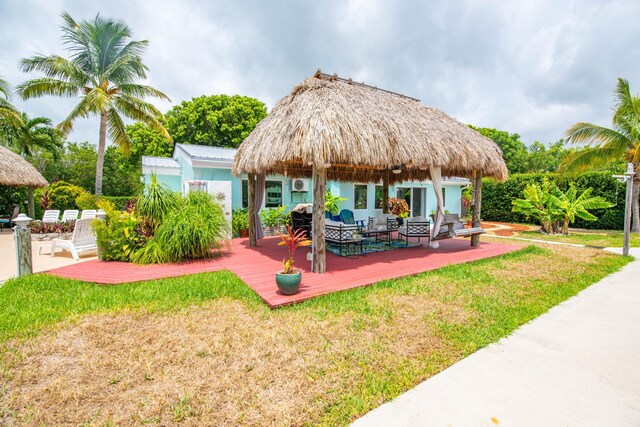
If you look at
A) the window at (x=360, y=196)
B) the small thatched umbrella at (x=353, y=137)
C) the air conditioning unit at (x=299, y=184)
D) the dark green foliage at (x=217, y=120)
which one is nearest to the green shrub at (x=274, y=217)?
the air conditioning unit at (x=299, y=184)

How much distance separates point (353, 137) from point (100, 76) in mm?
15303

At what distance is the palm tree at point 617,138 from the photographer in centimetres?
1215

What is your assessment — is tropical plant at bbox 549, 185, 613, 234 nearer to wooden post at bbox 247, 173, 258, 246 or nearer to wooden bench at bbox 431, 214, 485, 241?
wooden bench at bbox 431, 214, 485, 241

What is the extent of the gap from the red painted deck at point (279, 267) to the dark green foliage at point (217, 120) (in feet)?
63.9

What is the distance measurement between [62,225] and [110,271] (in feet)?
32.9

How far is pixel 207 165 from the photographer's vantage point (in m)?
12.1

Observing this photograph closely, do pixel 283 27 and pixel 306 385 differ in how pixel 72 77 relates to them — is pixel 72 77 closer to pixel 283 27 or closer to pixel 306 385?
pixel 283 27

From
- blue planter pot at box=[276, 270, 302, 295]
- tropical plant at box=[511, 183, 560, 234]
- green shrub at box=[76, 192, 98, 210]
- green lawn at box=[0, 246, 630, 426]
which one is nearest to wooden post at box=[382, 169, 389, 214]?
tropical plant at box=[511, 183, 560, 234]

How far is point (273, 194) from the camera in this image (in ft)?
46.0

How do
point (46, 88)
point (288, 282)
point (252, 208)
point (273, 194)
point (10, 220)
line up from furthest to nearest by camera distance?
point (10, 220)
point (273, 194)
point (46, 88)
point (252, 208)
point (288, 282)

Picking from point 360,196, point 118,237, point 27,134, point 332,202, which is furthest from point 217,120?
point 118,237

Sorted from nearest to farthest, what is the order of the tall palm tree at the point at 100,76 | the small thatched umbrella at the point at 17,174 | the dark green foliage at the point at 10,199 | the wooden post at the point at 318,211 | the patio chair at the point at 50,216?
the wooden post at the point at 318,211, the small thatched umbrella at the point at 17,174, the tall palm tree at the point at 100,76, the patio chair at the point at 50,216, the dark green foliage at the point at 10,199

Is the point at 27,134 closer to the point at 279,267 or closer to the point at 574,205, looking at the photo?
the point at 279,267

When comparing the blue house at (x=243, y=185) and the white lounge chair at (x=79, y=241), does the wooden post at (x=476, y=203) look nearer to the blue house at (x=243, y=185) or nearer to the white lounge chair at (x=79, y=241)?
the blue house at (x=243, y=185)
